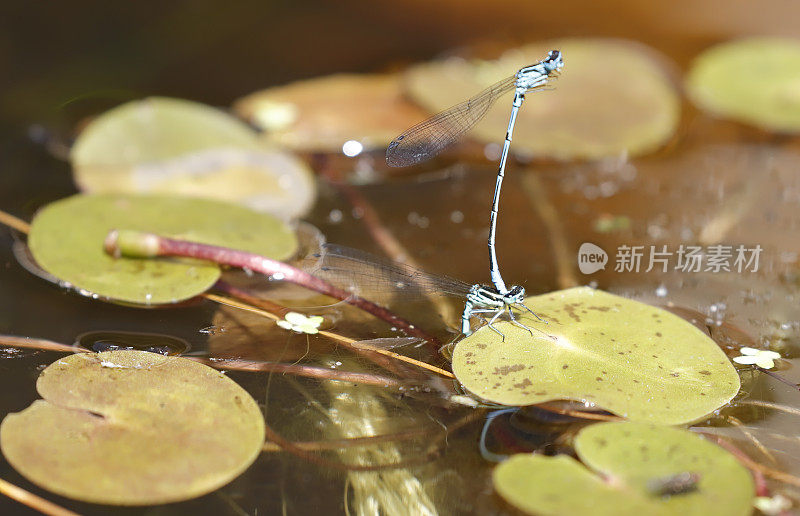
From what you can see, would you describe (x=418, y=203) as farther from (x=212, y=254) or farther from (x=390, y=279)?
(x=212, y=254)

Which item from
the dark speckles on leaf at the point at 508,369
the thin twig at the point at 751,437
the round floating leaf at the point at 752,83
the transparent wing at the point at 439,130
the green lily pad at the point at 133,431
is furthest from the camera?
the round floating leaf at the point at 752,83

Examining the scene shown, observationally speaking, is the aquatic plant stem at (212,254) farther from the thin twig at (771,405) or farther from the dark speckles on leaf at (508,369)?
the thin twig at (771,405)

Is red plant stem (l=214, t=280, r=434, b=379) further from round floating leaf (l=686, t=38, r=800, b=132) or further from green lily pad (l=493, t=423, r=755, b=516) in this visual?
round floating leaf (l=686, t=38, r=800, b=132)

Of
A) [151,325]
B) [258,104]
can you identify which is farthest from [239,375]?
[258,104]

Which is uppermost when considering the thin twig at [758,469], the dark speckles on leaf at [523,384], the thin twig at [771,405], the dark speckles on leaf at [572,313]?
the dark speckles on leaf at [572,313]

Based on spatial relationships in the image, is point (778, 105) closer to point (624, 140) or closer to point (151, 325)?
point (624, 140)

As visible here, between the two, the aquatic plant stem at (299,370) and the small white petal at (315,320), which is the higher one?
the small white petal at (315,320)

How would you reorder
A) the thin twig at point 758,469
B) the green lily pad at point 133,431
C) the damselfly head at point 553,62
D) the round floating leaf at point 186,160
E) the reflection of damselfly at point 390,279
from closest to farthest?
the green lily pad at point 133,431
the thin twig at point 758,469
the damselfly head at point 553,62
the reflection of damselfly at point 390,279
the round floating leaf at point 186,160

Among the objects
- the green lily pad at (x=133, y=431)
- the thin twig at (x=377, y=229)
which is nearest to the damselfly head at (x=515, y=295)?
the thin twig at (x=377, y=229)
